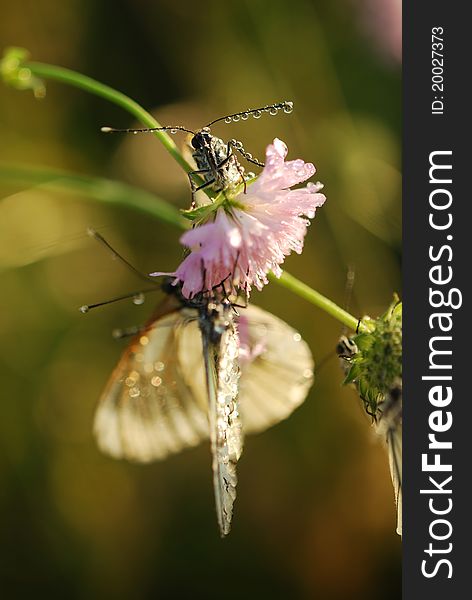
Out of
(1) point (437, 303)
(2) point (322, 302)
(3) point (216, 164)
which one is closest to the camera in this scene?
(3) point (216, 164)

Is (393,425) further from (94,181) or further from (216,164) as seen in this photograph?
(94,181)

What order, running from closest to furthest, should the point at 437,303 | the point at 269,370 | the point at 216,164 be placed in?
the point at 216,164
the point at 437,303
the point at 269,370

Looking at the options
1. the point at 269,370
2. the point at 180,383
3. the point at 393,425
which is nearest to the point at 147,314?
the point at 180,383

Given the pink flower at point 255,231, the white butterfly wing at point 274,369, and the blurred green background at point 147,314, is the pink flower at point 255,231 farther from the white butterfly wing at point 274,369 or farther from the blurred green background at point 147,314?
the blurred green background at point 147,314

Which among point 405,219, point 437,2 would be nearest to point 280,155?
point 405,219

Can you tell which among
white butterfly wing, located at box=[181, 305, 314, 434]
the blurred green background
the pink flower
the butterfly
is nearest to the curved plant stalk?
the pink flower

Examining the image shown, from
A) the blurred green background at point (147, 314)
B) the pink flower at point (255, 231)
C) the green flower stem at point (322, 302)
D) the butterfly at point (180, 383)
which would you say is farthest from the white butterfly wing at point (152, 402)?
the blurred green background at point (147, 314)
